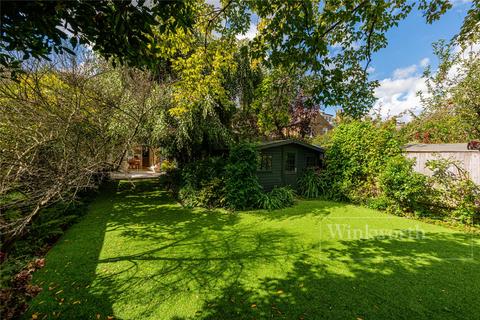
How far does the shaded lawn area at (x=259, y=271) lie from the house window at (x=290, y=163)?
→ 203 inches

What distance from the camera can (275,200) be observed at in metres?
8.65

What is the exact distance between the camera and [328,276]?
3744mm

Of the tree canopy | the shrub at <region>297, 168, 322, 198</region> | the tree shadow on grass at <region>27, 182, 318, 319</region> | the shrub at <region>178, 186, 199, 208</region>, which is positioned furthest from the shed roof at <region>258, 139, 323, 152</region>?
the tree canopy

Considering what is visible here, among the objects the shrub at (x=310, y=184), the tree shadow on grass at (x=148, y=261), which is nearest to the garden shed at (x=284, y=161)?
the shrub at (x=310, y=184)

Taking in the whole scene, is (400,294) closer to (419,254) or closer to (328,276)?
(328,276)

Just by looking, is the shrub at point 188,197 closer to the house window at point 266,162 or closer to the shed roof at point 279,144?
the shed roof at point 279,144

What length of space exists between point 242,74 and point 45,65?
24.8ft

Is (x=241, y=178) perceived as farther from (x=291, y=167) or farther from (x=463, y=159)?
(x=463, y=159)

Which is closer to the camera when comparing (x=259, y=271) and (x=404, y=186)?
(x=259, y=271)

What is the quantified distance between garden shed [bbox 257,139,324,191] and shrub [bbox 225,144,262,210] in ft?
5.86

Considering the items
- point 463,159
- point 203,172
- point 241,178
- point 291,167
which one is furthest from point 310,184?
point 463,159

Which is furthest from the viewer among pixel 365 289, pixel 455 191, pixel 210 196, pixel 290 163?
pixel 290 163

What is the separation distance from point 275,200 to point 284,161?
10.9 ft

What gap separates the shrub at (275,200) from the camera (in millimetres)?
8469
